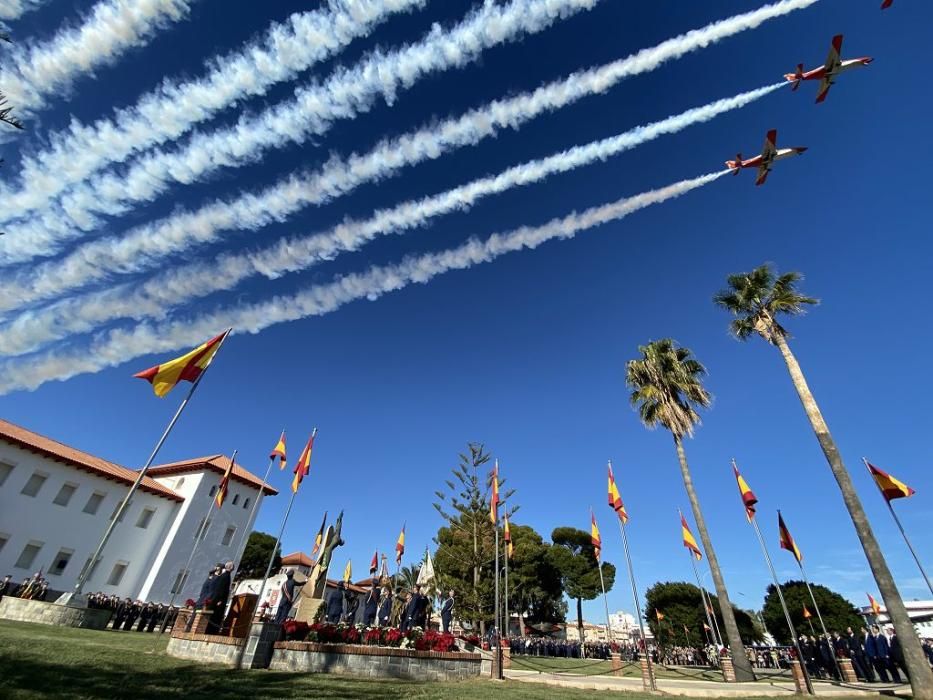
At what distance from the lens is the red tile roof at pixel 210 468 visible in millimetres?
38906

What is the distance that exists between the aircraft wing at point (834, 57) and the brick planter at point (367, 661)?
988 inches

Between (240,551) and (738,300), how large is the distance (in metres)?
42.1

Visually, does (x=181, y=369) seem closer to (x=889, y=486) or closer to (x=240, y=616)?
(x=240, y=616)

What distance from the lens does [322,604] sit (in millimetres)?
18719

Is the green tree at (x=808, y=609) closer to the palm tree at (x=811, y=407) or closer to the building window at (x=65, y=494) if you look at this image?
the palm tree at (x=811, y=407)

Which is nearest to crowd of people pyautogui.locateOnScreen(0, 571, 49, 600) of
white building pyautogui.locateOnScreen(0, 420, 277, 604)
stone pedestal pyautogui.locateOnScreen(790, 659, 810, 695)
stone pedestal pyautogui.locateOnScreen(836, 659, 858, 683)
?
white building pyautogui.locateOnScreen(0, 420, 277, 604)

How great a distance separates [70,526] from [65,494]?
2.18 m

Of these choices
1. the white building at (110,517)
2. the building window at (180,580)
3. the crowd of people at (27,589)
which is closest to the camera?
the crowd of people at (27,589)

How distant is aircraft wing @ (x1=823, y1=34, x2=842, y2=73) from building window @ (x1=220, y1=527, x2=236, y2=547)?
49.0 m

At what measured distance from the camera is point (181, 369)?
42.7 feet

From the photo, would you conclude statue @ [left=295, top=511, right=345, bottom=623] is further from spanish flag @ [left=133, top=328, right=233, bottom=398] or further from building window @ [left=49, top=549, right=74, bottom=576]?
building window @ [left=49, top=549, right=74, bottom=576]

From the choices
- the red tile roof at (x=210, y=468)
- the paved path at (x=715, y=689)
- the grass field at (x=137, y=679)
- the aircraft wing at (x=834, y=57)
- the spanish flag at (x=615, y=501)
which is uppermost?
the aircraft wing at (x=834, y=57)

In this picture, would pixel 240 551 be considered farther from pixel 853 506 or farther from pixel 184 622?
pixel 853 506

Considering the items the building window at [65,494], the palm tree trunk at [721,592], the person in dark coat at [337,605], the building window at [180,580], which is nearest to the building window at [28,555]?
the building window at [65,494]
